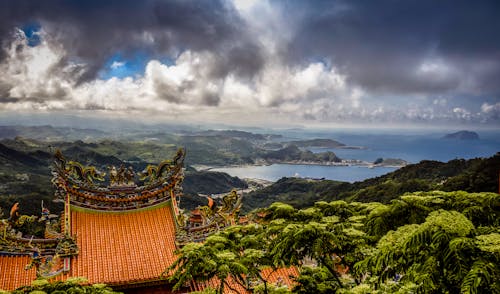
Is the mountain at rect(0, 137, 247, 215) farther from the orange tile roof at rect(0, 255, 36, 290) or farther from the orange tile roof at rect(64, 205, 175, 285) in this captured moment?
the orange tile roof at rect(0, 255, 36, 290)

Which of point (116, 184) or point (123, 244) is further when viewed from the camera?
point (116, 184)

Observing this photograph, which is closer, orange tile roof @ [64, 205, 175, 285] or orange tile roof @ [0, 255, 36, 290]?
orange tile roof @ [0, 255, 36, 290]

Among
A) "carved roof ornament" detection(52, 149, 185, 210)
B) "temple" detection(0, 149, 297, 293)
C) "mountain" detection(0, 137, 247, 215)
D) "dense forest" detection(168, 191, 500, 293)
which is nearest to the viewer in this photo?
"dense forest" detection(168, 191, 500, 293)

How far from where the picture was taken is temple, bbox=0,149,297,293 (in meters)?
9.66

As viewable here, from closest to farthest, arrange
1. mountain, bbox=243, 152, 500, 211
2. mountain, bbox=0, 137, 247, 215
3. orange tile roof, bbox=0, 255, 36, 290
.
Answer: orange tile roof, bbox=0, 255, 36, 290 → mountain, bbox=243, 152, 500, 211 → mountain, bbox=0, 137, 247, 215

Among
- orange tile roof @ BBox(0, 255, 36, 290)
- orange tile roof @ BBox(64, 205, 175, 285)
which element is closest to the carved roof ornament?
orange tile roof @ BBox(64, 205, 175, 285)

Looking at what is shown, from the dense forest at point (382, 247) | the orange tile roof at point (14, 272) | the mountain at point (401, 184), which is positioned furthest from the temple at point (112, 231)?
the mountain at point (401, 184)

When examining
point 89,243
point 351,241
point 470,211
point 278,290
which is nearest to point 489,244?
point 470,211

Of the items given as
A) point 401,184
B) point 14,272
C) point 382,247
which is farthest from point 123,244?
point 401,184

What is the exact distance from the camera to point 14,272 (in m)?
9.54

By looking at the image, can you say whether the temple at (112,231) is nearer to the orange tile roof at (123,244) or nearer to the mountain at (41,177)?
the orange tile roof at (123,244)

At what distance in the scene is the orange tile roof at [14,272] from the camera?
9281 millimetres

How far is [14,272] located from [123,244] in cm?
288

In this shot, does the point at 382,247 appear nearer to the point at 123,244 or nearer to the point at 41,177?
the point at 123,244
